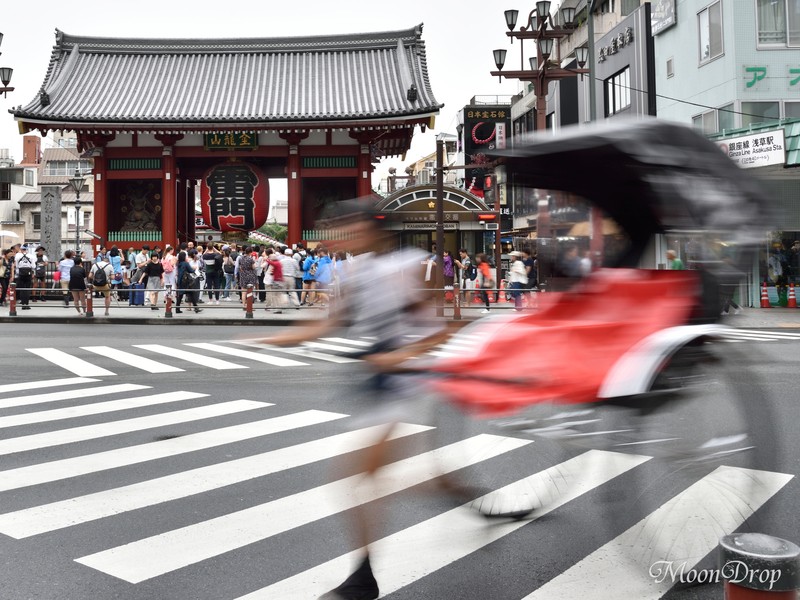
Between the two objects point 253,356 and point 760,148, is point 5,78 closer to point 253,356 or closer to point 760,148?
point 253,356

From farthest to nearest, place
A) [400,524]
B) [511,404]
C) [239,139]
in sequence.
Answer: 1. [239,139]
2. [400,524]
3. [511,404]

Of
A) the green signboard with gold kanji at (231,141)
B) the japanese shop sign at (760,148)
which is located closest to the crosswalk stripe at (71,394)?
the japanese shop sign at (760,148)

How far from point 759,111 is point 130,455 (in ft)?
74.4

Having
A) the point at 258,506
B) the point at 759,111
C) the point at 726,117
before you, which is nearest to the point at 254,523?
the point at 258,506

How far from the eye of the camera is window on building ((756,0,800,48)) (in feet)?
74.6

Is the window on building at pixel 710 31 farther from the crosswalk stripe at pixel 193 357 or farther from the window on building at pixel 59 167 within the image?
the window on building at pixel 59 167

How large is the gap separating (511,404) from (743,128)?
2213 cm

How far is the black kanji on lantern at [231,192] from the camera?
27.9 m

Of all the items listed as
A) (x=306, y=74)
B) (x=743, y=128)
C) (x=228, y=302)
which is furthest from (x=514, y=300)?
(x=306, y=74)

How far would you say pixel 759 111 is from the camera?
2312 centimetres

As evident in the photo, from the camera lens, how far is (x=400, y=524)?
4.30 m

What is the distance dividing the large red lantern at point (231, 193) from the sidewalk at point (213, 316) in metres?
7.57

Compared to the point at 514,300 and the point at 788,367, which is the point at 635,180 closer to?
the point at 788,367

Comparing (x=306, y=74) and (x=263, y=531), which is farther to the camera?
(x=306, y=74)
